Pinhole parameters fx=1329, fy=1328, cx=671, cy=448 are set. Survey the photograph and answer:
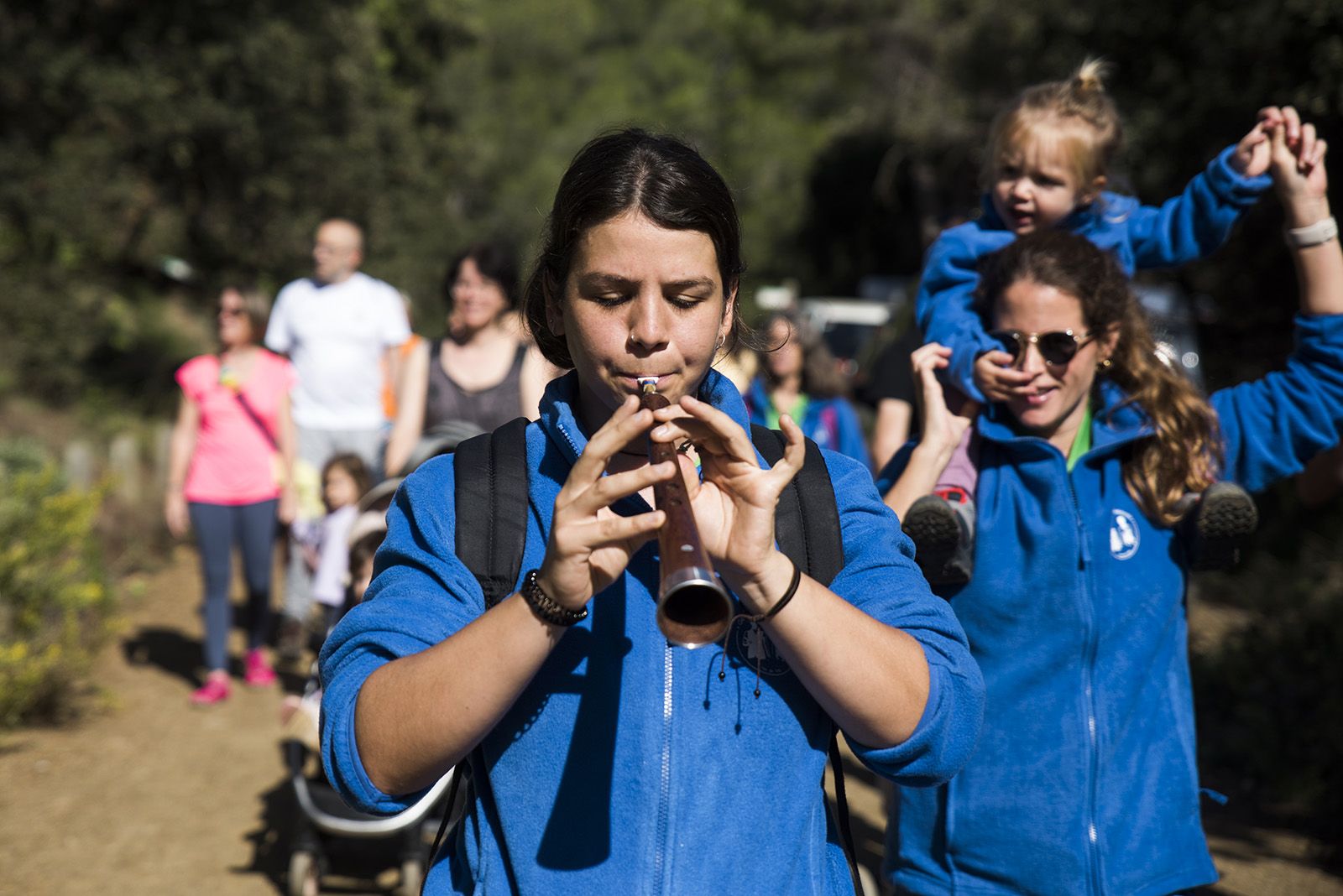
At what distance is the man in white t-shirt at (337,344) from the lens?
7.32 meters

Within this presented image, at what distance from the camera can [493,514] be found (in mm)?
1871

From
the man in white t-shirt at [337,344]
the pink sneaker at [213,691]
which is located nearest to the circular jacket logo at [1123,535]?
the man in white t-shirt at [337,344]

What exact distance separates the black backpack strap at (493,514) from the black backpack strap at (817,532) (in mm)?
369

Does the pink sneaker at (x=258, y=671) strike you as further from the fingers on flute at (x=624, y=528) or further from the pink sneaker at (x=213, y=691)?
the fingers on flute at (x=624, y=528)

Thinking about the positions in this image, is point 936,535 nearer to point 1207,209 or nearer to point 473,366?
point 1207,209

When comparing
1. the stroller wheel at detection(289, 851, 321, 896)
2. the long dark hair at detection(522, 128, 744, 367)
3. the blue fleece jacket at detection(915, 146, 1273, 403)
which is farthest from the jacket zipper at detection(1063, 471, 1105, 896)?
the stroller wheel at detection(289, 851, 321, 896)

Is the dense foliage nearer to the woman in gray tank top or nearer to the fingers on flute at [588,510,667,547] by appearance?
the fingers on flute at [588,510,667,547]

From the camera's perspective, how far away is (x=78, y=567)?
713cm

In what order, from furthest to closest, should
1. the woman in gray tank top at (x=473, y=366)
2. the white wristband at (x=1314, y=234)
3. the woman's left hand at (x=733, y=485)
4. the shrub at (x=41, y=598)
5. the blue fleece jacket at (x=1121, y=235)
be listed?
the shrub at (x=41, y=598) < the woman in gray tank top at (x=473, y=366) < the blue fleece jacket at (x=1121, y=235) < the white wristband at (x=1314, y=234) < the woman's left hand at (x=733, y=485)

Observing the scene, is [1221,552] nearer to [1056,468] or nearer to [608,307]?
[1056,468]

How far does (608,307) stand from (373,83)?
16962 mm

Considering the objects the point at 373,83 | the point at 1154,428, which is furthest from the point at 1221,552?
the point at 373,83

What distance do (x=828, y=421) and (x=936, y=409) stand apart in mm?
4000

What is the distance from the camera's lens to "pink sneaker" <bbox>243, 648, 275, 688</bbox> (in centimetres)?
745
